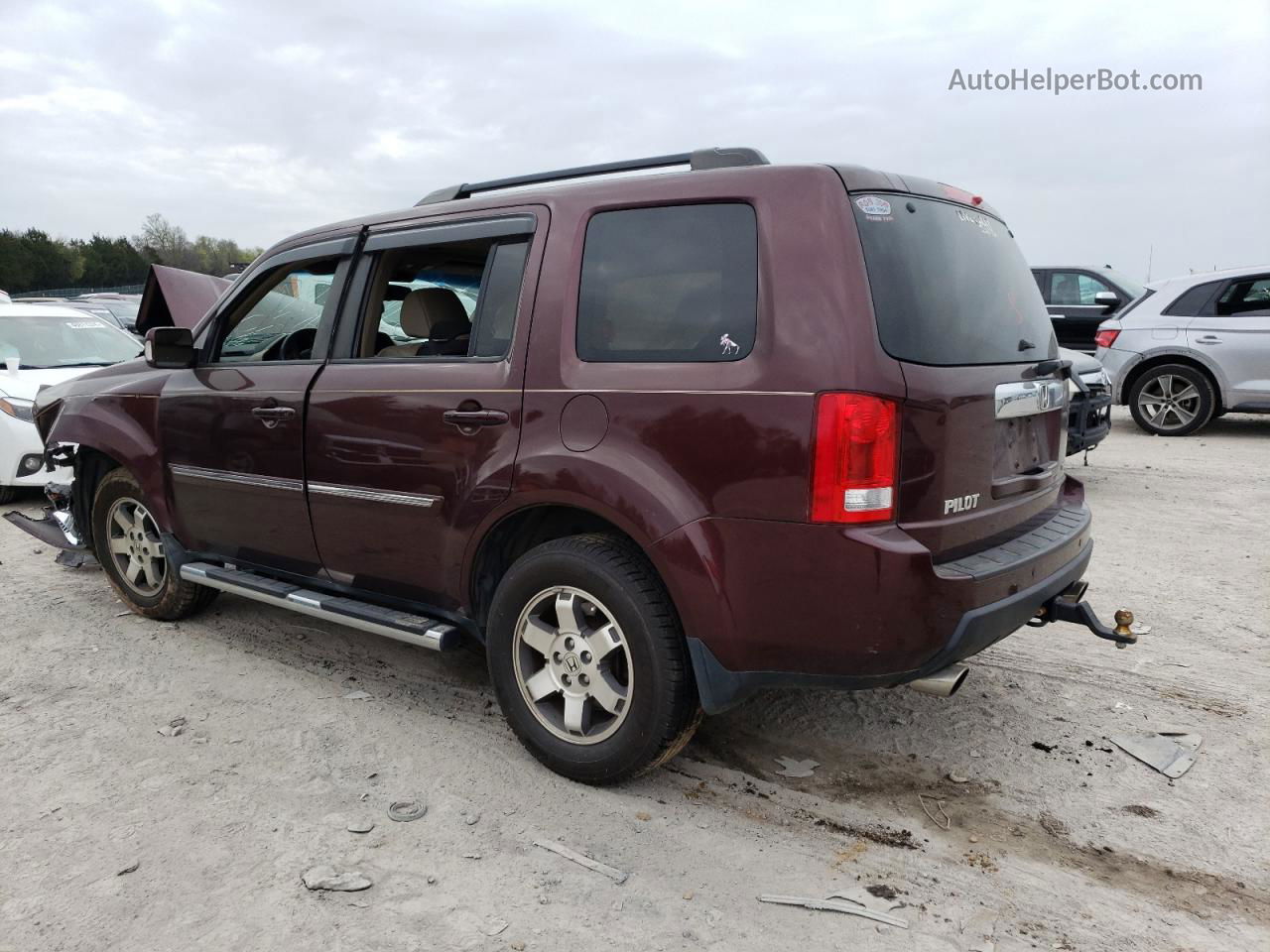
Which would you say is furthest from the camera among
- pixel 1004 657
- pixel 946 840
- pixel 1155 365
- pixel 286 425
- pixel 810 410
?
pixel 1155 365

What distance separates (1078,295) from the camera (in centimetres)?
1336

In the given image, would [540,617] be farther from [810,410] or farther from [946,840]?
[946,840]

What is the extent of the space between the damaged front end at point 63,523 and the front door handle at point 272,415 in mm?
1753

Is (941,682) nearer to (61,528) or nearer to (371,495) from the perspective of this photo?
(371,495)

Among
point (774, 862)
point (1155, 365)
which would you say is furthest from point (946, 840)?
point (1155, 365)

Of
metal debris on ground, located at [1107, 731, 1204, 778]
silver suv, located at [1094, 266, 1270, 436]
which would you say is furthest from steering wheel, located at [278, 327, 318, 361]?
silver suv, located at [1094, 266, 1270, 436]

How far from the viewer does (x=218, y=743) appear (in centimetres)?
350

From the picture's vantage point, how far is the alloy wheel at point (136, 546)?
15.8 ft

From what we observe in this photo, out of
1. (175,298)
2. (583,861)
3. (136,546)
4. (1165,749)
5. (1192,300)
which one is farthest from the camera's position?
(1192,300)

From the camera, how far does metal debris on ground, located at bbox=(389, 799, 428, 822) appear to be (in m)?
2.98

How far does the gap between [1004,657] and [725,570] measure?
2.10 meters

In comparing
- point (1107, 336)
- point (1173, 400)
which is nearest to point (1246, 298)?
point (1173, 400)

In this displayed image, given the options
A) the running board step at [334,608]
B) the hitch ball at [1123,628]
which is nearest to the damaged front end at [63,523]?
the running board step at [334,608]

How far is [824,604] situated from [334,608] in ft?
6.66
